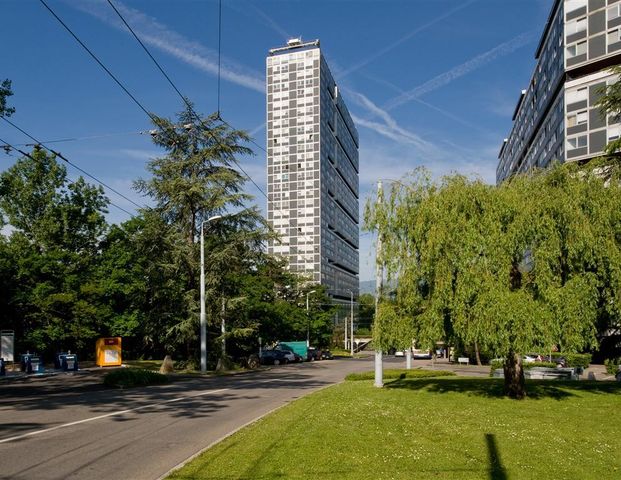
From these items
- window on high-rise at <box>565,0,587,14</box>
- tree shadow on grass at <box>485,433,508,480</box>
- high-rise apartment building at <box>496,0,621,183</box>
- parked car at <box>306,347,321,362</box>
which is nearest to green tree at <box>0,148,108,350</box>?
parked car at <box>306,347,321,362</box>

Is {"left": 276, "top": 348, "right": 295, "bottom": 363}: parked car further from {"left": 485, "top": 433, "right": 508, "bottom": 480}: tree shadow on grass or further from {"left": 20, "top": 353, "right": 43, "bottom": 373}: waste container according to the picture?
{"left": 485, "top": 433, "right": 508, "bottom": 480}: tree shadow on grass

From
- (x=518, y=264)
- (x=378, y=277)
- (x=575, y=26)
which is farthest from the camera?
(x=575, y=26)

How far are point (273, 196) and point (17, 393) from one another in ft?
320

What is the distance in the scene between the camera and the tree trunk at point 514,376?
16.8m

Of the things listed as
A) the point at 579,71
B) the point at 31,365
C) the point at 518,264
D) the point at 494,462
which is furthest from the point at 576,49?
the point at 494,462

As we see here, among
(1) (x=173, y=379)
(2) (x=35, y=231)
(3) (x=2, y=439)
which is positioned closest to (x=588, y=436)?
(3) (x=2, y=439)

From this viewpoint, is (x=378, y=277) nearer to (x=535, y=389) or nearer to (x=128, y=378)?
(x=535, y=389)

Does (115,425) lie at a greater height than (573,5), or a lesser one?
lesser

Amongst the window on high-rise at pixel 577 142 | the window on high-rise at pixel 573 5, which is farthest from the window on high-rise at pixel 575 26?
the window on high-rise at pixel 577 142

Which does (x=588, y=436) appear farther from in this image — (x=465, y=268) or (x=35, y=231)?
(x=35, y=231)

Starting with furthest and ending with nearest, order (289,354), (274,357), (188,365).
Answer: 1. (289,354)
2. (274,357)
3. (188,365)

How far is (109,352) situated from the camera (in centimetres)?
3831

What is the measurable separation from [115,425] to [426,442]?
7.19m

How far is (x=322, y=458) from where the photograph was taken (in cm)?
892
